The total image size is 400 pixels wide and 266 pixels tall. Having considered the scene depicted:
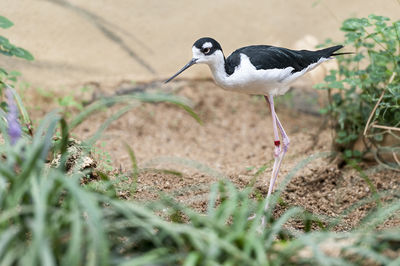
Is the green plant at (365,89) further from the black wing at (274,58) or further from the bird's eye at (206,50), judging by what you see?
the bird's eye at (206,50)

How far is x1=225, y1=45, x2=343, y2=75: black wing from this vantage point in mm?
3520

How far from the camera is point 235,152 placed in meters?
5.03

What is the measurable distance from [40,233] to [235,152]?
3.48 meters

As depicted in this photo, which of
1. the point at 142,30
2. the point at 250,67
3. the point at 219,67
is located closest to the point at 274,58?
the point at 250,67

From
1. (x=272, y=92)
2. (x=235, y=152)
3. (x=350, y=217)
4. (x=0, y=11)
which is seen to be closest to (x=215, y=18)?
(x=235, y=152)

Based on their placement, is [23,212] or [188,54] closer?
[23,212]

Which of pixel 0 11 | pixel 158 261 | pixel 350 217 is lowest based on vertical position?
pixel 350 217

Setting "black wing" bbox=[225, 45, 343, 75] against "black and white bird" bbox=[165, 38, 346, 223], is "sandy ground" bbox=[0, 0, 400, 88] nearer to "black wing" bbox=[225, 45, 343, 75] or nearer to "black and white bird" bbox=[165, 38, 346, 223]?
"black wing" bbox=[225, 45, 343, 75]

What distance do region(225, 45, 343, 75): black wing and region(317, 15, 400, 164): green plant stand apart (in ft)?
0.68

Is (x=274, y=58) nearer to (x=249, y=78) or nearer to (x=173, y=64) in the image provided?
(x=249, y=78)

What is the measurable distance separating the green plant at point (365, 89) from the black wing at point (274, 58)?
0.21 m

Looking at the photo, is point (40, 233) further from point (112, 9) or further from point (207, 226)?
point (112, 9)

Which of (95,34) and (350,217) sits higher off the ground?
(95,34)

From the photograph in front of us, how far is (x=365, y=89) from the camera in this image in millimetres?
4098
